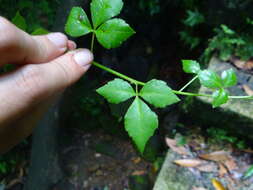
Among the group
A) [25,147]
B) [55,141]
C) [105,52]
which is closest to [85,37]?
[105,52]

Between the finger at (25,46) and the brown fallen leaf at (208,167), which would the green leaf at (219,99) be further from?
the brown fallen leaf at (208,167)

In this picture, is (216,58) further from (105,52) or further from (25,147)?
Result: (25,147)

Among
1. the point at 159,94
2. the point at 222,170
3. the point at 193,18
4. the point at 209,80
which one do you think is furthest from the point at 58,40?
the point at 193,18

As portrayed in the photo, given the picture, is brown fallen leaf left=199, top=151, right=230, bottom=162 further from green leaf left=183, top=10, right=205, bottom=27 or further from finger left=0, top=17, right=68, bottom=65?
finger left=0, top=17, right=68, bottom=65

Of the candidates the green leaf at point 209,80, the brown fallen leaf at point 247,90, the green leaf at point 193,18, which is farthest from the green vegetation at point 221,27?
the green leaf at point 209,80

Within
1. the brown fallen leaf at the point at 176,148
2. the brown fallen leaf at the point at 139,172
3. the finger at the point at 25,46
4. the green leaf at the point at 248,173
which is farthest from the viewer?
the brown fallen leaf at the point at 139,172
